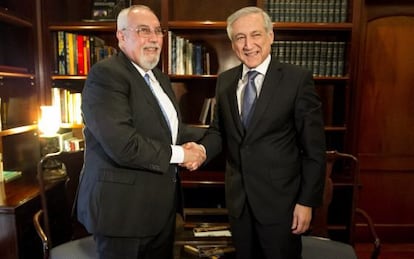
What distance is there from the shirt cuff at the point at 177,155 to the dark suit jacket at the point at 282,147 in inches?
9.3

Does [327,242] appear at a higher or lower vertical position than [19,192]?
lower

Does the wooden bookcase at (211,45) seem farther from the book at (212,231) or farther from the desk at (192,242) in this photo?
the desk at (192,242)

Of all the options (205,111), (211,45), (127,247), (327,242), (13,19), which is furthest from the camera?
(211,45)

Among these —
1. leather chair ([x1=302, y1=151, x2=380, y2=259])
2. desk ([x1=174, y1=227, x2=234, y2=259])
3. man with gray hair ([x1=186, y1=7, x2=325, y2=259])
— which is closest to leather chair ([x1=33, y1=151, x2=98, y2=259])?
desk ([x1=174, y1=227, x2=234, y2=259])

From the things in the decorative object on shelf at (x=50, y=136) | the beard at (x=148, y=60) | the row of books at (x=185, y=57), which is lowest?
the decorative object on shelf at (x=50, y=136)

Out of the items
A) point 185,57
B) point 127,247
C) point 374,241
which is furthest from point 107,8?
point 374,241

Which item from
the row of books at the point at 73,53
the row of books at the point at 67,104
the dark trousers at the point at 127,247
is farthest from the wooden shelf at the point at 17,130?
the dark trousers at the point at 127,247

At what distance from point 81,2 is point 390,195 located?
9.71ft

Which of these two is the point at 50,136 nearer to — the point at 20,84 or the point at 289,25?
the point at 20,84

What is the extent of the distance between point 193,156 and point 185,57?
1295 mm

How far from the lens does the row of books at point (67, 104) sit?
2691 millimetres

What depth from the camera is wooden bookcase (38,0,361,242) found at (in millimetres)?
2580

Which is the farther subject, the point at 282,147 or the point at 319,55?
the point at 319,55

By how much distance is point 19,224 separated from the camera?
190 cm
